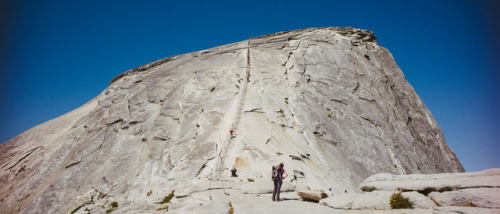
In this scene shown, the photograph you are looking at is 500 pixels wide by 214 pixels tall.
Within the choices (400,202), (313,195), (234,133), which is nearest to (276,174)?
(313,195)

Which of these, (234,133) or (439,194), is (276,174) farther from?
(234,133)

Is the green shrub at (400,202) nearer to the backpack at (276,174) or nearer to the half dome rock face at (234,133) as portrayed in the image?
the backpack at (276,174)

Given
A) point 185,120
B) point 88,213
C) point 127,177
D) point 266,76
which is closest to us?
point 88,213

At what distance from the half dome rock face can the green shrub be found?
238 inches

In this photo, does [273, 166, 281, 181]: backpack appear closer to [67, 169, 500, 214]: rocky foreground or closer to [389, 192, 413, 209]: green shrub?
[67, 169, 500, 214]: rocky foreground

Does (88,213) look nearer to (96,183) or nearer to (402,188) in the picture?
(96,183)

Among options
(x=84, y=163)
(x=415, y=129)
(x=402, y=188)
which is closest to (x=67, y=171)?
(x=84, y=163)

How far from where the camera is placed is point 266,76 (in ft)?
98.1

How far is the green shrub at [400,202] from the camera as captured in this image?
1037 cm

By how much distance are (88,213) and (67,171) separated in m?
10.6

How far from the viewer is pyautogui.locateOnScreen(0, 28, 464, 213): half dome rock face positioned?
59.1ft

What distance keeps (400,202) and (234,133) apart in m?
11.7

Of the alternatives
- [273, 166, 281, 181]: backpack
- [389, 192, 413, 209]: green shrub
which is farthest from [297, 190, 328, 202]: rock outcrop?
[389, 192, 413, 209]: green shrub

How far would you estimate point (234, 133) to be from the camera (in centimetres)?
1983
